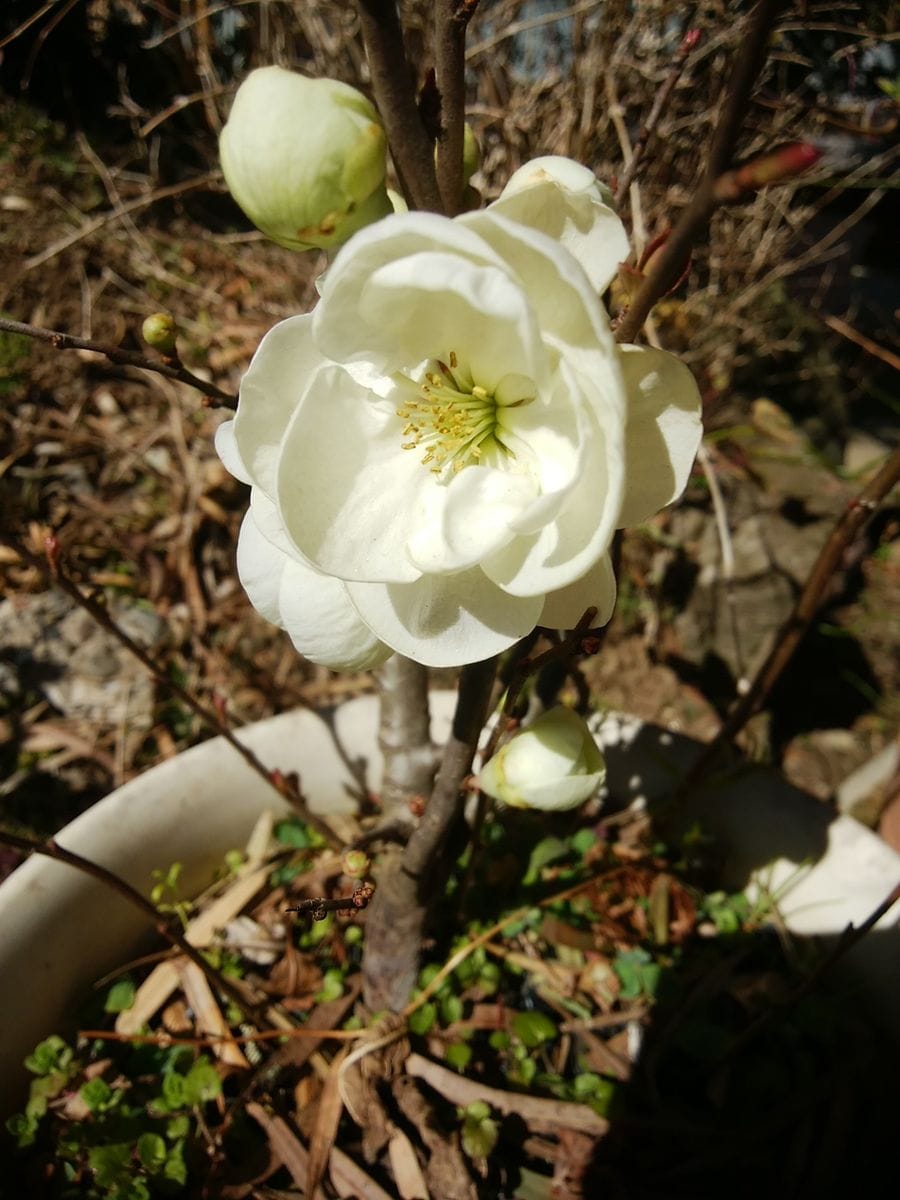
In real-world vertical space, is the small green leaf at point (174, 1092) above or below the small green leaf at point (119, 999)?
below

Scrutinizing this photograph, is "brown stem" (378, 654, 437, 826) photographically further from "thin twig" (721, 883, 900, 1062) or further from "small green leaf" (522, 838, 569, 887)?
"thin twig" (721, 883, 900, 1062)

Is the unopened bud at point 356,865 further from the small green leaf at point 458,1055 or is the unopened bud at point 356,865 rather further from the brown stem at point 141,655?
the small green leaf at point 458,1055

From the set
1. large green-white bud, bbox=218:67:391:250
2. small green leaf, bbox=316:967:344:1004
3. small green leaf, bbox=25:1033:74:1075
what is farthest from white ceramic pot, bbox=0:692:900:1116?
large green-white bud, bbox=218:67:391:250

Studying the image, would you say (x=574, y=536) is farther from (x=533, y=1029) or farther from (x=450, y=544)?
→ (x=533, y=1029)

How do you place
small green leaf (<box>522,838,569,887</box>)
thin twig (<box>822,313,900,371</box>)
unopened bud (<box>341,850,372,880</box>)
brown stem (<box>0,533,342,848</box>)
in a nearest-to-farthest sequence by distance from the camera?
unopened bud (<box>341,850,372,880</box>)
brown stem (<box>0,533,342,848</box>)
small green leaf (<box>522,838,569,887</box>)
thin twig (<box>822,313,900,371</box>)

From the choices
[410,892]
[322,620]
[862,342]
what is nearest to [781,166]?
[322,620]

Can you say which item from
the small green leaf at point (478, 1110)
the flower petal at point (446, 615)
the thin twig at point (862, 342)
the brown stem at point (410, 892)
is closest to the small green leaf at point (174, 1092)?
the brown stem at point (410, 892)
